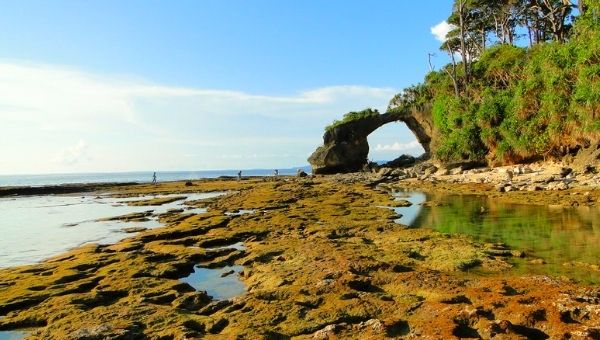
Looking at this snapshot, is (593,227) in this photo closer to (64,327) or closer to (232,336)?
(232,336)

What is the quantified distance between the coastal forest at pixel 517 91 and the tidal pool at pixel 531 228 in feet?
37.0

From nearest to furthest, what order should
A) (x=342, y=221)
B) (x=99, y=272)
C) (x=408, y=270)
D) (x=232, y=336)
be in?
(x=232, y=336)
(x=408, y=270)
(x=99, y=272)
(x=342, y=221)

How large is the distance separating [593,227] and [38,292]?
1609cm

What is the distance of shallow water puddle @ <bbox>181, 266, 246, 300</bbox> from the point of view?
994 centimetres

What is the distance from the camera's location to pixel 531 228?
15.0 m

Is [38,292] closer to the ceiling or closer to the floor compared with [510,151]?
closer to the floor

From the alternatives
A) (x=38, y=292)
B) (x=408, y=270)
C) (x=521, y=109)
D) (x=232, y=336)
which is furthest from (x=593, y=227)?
(x=521, y=109)

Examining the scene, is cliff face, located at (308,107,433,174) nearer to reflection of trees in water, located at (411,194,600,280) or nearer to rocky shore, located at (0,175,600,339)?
reflection of trees in water, located at (411,194,600,280)

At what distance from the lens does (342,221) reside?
60.6 ft

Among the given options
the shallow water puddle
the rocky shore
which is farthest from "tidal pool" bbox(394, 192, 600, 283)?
the shallow water puddle

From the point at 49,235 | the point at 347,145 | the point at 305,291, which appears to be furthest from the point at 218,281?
the point at 347,145

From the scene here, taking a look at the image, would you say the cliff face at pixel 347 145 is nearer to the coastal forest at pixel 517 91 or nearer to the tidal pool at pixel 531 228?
the coastal forest at pixel 517 91

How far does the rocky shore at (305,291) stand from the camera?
638 cm

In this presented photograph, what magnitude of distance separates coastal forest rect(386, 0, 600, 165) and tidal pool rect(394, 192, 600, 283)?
37.0 ft
